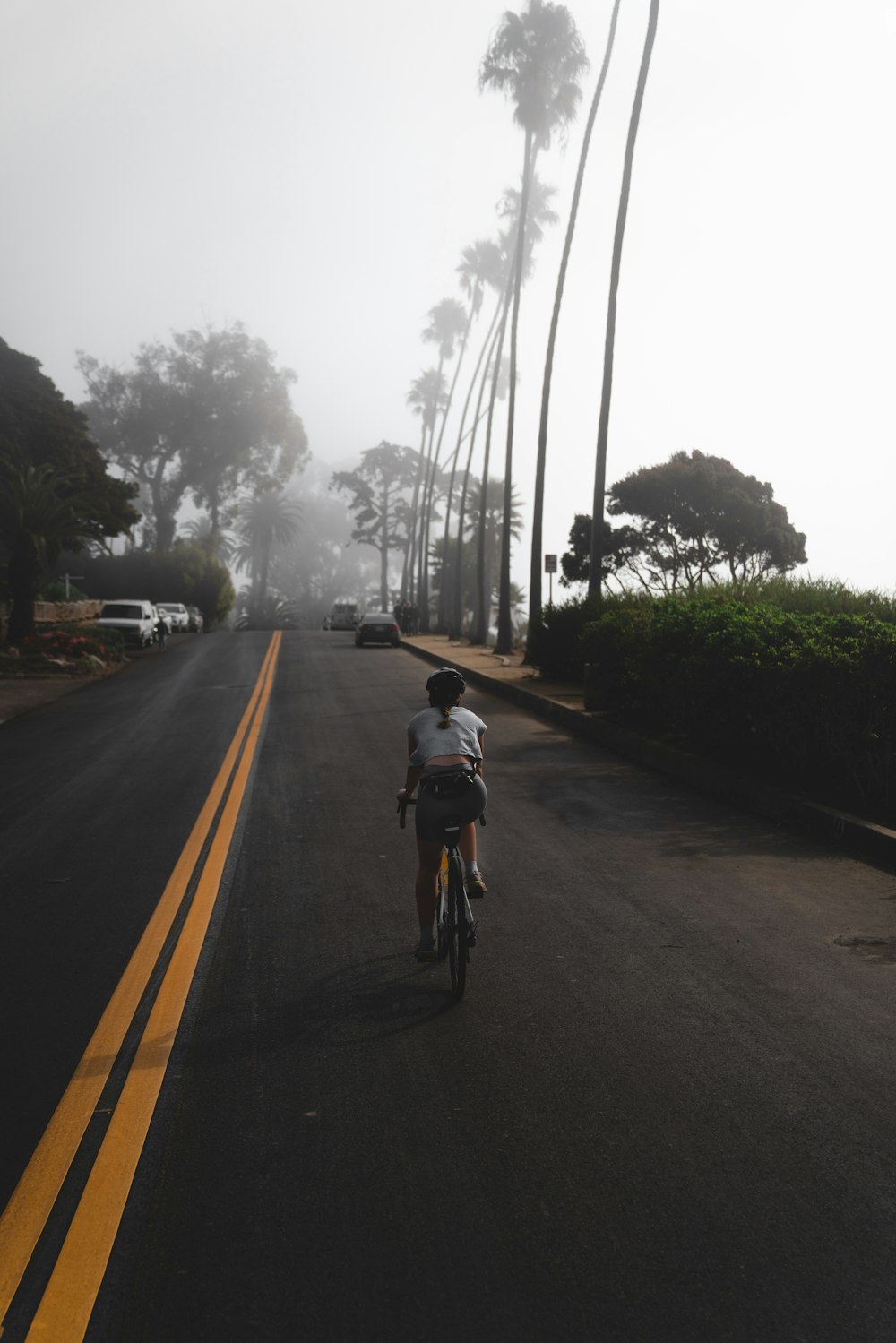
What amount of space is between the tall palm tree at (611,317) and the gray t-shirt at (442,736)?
22.4 metres

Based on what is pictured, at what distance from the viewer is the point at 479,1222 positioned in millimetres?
3525

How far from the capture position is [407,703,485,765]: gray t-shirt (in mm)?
6039

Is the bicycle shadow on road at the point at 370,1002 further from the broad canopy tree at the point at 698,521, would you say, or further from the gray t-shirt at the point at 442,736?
the broad canopy tree at the point at 698,521

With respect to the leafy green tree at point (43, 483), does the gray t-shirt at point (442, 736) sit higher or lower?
lower

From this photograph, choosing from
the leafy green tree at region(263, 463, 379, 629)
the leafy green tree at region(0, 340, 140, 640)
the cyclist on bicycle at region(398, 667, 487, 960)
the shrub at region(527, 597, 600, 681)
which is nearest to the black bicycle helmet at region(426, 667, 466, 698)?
the cyclist on bicycle at region(398, 667, 487, 960)

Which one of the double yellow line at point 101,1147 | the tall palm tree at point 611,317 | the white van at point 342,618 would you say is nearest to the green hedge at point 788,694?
the double yellow line at point 101,1147

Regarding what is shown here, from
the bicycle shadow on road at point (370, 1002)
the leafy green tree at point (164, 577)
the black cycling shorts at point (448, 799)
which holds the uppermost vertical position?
the leafy green tree at point (164, 577)

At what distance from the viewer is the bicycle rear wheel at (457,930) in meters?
5.62

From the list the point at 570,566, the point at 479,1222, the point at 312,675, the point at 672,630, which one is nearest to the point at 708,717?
the point at 672,630

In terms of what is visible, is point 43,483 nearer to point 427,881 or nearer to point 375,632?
point 375,632

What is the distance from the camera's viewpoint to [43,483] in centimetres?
3428

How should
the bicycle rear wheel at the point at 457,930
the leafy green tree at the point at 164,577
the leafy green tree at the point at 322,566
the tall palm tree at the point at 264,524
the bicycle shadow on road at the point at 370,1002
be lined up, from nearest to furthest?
1. the bicycle shadow on road at the point at 370,1002
2. the bicycle rear wheel at the point at 457,930
3. the leafy green tree at the point at 164,577
4. the tall palm tree at the point at 264,524
5. the leafy green tree at the point at 322,566

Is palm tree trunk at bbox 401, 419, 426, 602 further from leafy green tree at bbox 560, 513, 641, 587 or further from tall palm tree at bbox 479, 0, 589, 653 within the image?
tall palm tree at bbox 479, 0, 589, 653

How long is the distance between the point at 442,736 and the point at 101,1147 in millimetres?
2647
